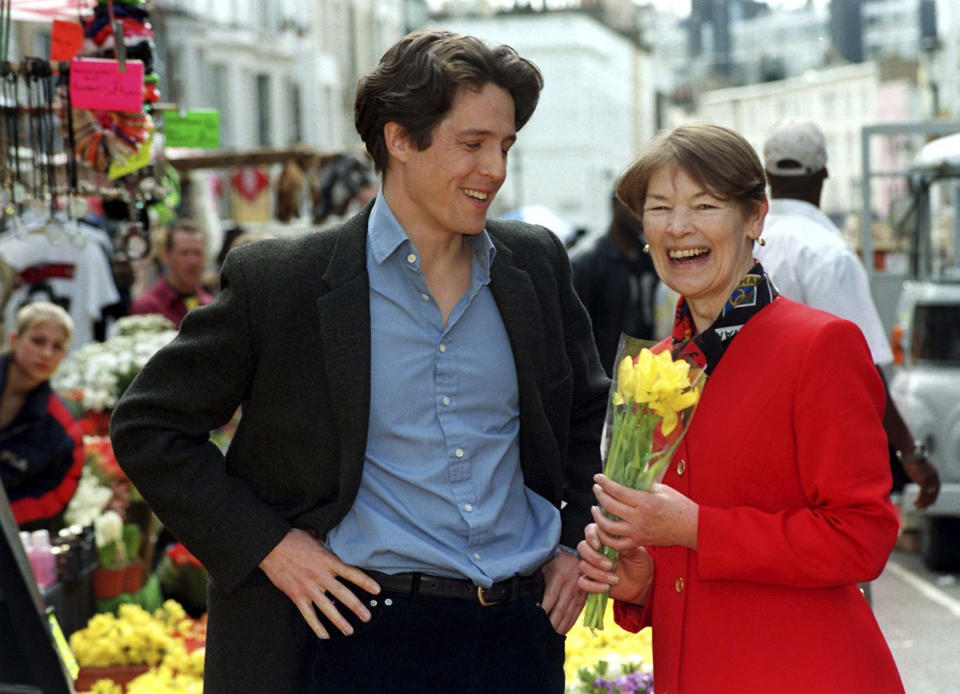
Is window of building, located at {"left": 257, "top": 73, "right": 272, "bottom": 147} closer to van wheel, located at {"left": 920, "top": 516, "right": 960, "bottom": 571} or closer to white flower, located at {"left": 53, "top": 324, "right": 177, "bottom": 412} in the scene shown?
van wheel, located at {"left": 920, "top": 516, "right": 960, "bottom": 571}

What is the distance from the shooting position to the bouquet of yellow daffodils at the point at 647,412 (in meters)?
2.50

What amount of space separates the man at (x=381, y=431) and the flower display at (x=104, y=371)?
147 inches

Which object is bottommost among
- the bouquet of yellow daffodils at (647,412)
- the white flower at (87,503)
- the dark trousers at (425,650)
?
the white flower at (87,503)

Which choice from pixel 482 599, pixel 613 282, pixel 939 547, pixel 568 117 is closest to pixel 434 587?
pixel 482 599

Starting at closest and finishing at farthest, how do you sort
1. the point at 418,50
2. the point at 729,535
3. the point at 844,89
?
the point at 729,535 < the point at 418,50 < the point at 844,89

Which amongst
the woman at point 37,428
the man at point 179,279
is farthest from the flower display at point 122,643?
the man at point 179,279

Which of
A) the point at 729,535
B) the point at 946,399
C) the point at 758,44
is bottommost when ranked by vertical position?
the point at 946,399

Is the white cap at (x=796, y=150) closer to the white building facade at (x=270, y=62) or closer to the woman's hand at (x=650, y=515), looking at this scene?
the woman's hand at (x=650, y=515)

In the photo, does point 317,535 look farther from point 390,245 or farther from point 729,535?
point 729,535

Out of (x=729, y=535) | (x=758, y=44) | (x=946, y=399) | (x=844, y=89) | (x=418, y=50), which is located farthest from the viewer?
(x=758, y=44)

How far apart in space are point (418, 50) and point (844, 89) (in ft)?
311

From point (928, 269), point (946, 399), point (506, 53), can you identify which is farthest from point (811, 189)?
point (928, 269)

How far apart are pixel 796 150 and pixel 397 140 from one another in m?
2.16

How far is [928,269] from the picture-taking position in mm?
10586
